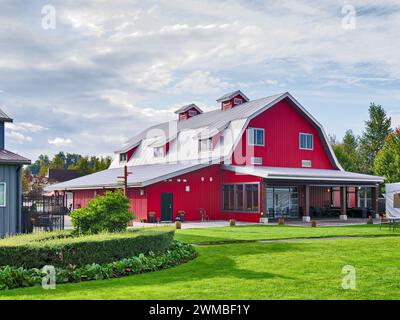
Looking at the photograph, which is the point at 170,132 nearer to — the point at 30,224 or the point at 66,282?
the point at 30,224

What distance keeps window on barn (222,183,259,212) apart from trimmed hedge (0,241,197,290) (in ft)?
64.5

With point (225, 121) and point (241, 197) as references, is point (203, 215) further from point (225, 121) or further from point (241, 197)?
point (225, 121)

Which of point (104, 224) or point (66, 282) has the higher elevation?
point (104, 224)

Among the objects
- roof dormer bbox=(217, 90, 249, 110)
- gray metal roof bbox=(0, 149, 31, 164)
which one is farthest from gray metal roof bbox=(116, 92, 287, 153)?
gray metal roof bbox=(0, 149, 31, 164)

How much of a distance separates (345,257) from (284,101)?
24241 mm

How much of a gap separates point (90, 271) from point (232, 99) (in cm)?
3243

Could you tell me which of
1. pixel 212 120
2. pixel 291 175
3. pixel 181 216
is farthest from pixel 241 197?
pixel 212 120

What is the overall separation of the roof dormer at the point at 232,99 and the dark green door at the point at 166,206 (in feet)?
Answer: 39.0

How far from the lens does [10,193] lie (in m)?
20.5

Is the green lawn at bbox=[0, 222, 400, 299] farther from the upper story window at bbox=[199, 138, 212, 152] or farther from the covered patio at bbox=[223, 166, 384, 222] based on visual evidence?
the upper story window at bbox=[199, 138, 212, 152]

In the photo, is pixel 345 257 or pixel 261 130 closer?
pixel 345 257

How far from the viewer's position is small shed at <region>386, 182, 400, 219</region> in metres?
34.4
